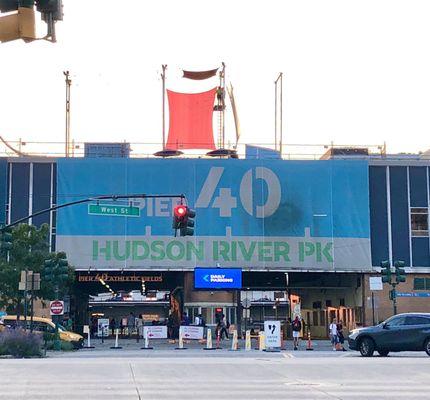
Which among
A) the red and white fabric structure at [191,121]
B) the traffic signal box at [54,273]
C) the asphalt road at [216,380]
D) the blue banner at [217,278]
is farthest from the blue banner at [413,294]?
the asphalt road at [216,380]

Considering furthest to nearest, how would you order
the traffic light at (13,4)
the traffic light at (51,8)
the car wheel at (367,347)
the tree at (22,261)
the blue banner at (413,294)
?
the blue banner at (413,294)
the tree at (22,261)
the car wheel at (367,347)
the traffic light at (51,8)
the traffic light at (13,4)

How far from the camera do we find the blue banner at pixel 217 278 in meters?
50.9

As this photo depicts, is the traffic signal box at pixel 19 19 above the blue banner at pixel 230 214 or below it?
below

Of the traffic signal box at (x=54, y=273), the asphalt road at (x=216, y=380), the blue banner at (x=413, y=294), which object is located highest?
the traffic signal box at (x=54, y=273)

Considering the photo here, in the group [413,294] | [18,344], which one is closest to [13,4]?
[18,344]

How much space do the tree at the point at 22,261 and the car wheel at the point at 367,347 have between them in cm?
1912

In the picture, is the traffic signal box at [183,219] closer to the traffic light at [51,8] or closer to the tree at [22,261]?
the tree at [22,261]

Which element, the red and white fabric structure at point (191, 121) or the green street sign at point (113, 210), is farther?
the red and white fabric structure at point (191, 121)

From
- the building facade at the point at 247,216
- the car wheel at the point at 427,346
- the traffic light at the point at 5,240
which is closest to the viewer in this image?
the car wheel at the point at 427,346

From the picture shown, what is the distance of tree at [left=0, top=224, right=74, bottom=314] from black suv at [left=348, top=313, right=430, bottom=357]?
19.2 m

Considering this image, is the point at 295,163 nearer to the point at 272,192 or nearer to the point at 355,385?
the point at 272,192

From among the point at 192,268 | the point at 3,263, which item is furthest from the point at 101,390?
the point at 192,268

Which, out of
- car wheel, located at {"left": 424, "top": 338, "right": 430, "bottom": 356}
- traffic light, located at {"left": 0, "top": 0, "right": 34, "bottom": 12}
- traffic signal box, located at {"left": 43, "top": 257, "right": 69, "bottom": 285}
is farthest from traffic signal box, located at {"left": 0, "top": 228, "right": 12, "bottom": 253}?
traffic light, located at {"left": 0, "top": 0, "right": 34, "bottom": 12}

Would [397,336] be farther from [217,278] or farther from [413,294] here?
[413,294]
